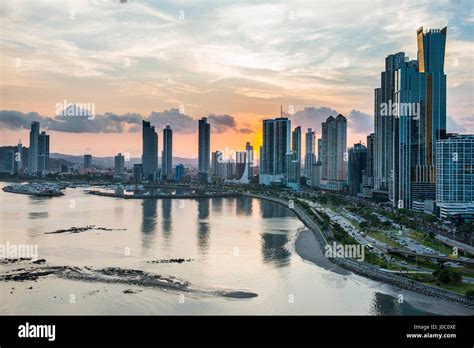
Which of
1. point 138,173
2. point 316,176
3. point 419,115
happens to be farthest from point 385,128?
point 138,173

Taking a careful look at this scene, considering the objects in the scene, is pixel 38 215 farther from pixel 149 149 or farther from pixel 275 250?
pixel 149 149

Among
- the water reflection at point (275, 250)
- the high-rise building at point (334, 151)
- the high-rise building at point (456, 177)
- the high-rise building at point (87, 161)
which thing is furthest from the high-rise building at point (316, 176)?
the high-rise building at point (87, 161)

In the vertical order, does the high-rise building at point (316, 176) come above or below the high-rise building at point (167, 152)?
below

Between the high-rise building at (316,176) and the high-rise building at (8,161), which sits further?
the high-rise building at (8,161)

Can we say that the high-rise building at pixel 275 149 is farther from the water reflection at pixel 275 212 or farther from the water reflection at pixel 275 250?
the water reflection at pixel 275 250

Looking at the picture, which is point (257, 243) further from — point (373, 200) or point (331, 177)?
point (331, 177)
